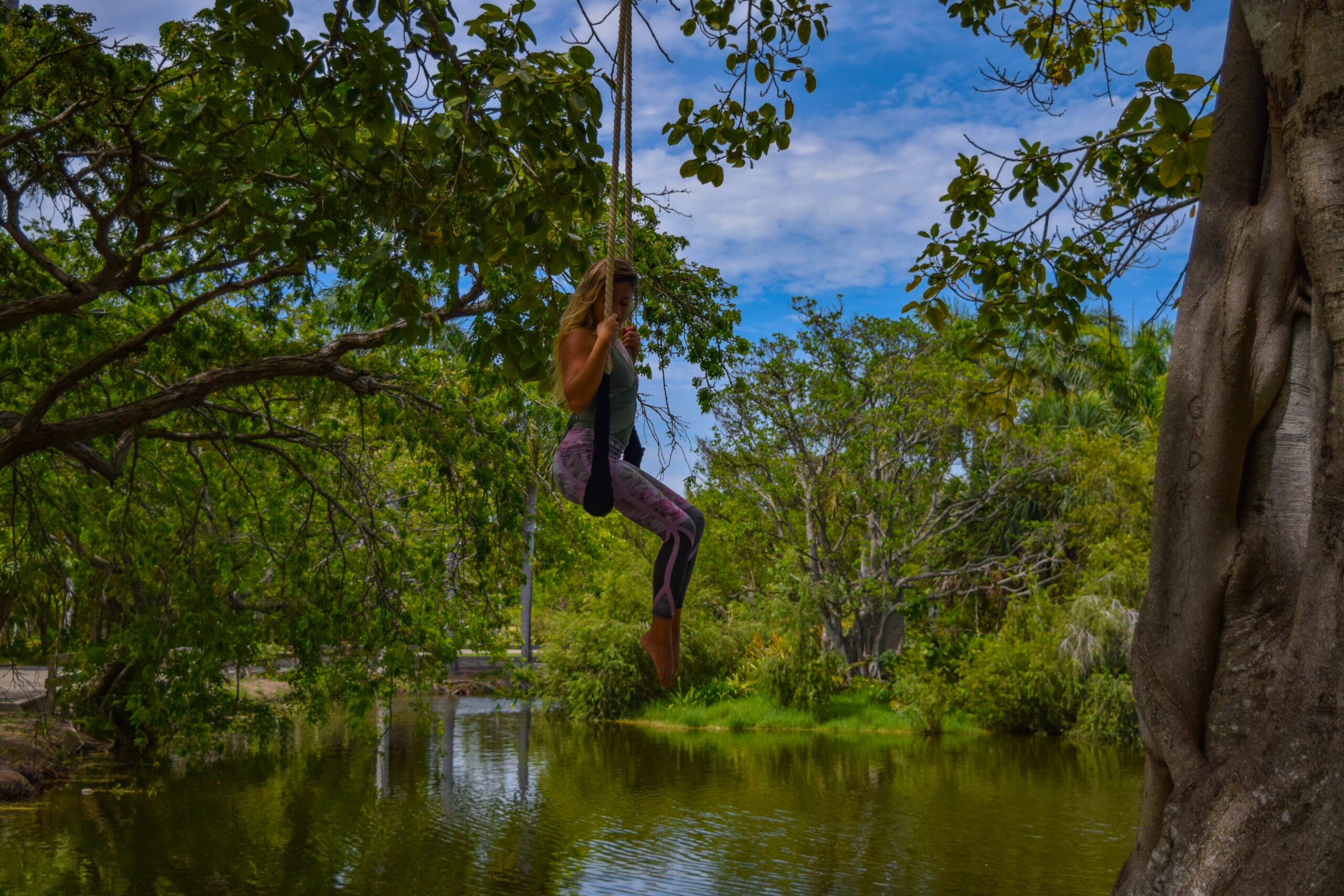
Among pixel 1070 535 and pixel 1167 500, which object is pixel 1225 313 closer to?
pixel 1167 500

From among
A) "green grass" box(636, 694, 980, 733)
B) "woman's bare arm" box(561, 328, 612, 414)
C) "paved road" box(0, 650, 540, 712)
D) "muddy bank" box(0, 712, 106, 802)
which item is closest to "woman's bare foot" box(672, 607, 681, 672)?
"woman's bare arm" box(561, 328, 612, 414)

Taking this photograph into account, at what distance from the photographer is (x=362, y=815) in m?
12.8

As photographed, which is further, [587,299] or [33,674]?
[33,674]

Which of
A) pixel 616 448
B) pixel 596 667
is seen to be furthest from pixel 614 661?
pixel 616 448

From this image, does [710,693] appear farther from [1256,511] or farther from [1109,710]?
[1256,511]

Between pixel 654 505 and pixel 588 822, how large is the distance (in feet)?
32.7

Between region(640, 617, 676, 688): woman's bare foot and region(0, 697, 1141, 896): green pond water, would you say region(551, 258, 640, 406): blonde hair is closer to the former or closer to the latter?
region(640, 617, 676, 688): woman's bare foot

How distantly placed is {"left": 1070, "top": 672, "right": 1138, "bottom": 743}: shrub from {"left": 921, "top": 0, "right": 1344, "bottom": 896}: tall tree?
1526cm

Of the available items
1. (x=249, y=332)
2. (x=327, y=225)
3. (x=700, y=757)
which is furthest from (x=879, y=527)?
(x=327, y=225)

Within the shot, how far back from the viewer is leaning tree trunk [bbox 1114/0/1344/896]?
9.28 ft

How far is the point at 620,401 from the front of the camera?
146 inches

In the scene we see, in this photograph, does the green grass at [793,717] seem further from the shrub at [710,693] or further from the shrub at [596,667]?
the shrub at [596,667]

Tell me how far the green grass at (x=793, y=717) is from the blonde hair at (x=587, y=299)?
17.4 m

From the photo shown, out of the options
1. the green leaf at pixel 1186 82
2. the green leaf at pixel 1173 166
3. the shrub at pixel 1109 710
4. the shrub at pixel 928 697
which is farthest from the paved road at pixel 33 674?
the shrub at pixel 1109 710
